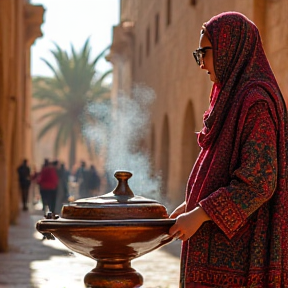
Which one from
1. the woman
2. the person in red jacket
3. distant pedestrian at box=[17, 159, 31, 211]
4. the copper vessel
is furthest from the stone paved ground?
distant pedestrian at box=[17, 159, 31, 211]

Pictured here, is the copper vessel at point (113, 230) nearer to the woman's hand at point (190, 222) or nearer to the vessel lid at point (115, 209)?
the vessel lid at point (115, 209)

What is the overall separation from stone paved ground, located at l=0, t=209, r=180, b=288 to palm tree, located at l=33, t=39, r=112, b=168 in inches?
1233

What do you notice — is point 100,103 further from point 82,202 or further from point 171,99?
point 82,202

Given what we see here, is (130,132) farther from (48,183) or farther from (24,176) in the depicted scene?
(48,183)

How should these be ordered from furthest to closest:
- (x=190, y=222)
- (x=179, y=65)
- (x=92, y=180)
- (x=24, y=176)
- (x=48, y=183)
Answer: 1. (x=92, y=180)
2. (x=24, y=176)
3. (x=179, y=65)
4. (x=48, y=183)
5. (x=190, y=222)

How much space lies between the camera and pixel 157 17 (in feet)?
82.6

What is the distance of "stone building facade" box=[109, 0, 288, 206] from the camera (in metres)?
10.5

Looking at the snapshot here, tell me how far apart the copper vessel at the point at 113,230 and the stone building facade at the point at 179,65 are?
585cm

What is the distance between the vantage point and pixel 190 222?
3326 mm

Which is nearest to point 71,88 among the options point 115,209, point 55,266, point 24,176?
point 24,176

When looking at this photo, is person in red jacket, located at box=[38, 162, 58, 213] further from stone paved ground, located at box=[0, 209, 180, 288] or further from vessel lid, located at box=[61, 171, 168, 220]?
vessel lid, located at box=[61, 171, 168, 220]

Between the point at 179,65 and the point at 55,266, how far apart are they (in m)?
10.1

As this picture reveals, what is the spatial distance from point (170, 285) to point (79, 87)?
38.1 metres

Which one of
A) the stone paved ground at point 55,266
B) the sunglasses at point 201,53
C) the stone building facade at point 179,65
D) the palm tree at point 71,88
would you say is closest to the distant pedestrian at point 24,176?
the stone building facade at point 179,65
